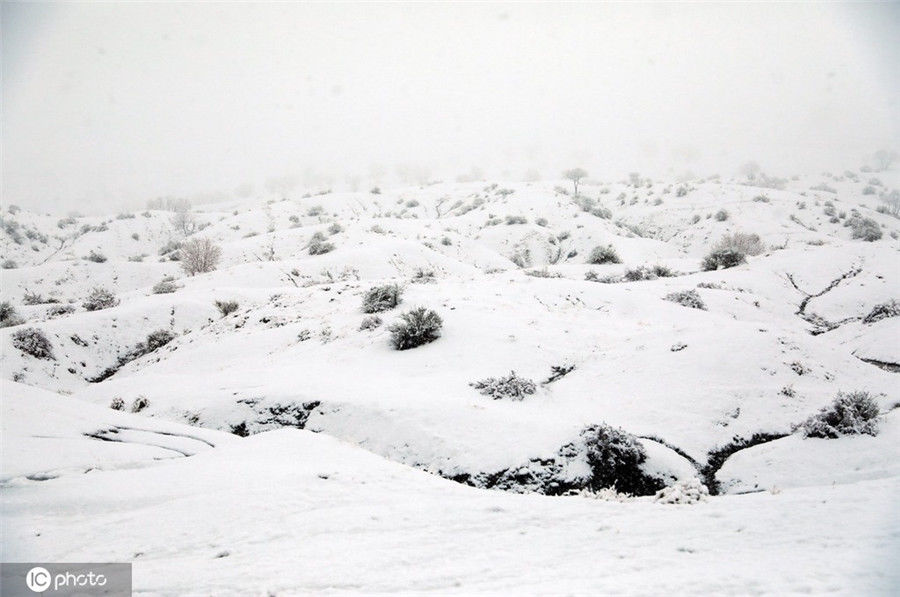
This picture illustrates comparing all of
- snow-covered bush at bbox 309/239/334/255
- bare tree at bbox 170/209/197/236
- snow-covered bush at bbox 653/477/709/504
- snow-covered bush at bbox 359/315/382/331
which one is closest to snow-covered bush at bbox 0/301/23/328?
snow-covered bush at bbox 309/239/334/255

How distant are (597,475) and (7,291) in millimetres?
27707

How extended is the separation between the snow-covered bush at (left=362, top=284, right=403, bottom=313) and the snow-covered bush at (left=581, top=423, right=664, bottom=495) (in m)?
7.44

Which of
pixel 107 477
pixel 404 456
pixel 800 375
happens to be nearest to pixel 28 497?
pixel 107 477

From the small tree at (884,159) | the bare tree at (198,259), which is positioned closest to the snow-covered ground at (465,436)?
the bare tree at (198,259)

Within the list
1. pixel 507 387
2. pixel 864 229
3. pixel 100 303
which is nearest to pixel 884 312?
pixel 507 387

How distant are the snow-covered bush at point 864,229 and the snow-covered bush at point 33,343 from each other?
38.3 metres

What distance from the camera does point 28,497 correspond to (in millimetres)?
4348

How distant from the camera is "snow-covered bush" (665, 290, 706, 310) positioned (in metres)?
13.6

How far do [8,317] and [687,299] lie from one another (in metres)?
22.9

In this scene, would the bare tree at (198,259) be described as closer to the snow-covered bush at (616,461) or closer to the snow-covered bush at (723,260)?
the snow-covered bush at (616,461)

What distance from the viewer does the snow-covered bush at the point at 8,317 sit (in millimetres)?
15134

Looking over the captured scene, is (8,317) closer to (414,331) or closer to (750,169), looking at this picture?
(414,331)

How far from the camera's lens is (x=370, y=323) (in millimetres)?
11836

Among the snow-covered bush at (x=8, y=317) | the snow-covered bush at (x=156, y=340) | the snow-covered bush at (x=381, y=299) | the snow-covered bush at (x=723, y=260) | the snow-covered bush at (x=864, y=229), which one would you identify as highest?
the snow-covered bush at (x=864, y=229)
